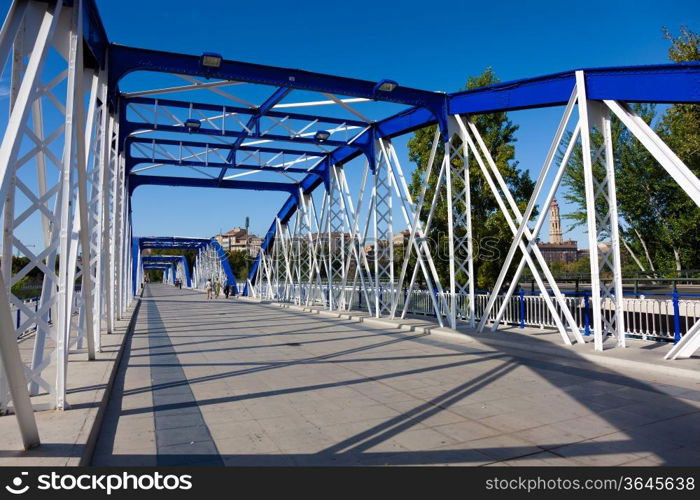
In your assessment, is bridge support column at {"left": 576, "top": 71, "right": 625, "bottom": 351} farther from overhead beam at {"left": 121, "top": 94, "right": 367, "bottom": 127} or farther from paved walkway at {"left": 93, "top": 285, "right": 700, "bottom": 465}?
overhead beam at {"left": 121, "top": 94, "right": 367, "bottom": 127}

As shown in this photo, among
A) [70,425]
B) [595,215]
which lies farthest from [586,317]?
[70,425]

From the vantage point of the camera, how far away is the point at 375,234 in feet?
59.0

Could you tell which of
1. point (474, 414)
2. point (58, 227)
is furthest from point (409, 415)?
point (58, 227)

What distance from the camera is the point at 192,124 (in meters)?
16.2

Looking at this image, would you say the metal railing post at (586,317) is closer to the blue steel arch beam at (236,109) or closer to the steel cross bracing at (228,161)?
the steel cross bracing at (228,161)

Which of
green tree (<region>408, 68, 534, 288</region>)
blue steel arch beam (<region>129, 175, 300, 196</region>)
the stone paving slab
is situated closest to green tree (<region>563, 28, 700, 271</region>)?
green tree (<region>408, 68, 534, 288</region>)

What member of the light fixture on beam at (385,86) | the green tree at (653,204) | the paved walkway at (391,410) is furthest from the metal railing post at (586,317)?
the green tree at (653,204)

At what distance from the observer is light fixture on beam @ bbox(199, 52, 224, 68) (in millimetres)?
11469

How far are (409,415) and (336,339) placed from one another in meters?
7.45

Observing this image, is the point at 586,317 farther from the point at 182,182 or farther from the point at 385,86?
the point at 182,182

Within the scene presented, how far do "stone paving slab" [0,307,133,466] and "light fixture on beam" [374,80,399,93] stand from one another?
31.7ft

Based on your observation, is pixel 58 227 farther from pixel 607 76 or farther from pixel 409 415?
pixel 607 76

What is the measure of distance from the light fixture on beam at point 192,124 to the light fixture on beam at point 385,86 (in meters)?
6.50

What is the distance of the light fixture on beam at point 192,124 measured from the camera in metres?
16.2
